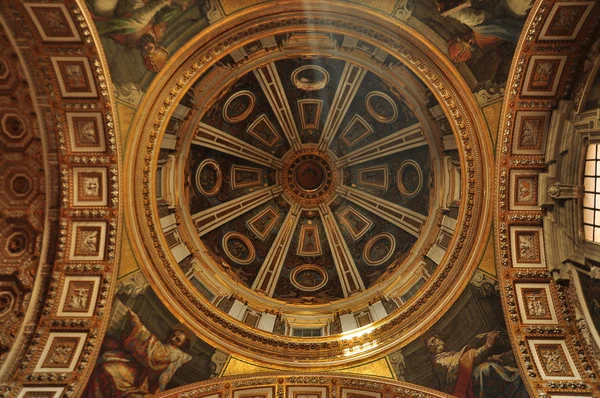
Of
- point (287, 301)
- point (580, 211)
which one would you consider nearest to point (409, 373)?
point (287, 301)

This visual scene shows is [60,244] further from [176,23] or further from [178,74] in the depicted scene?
[176,23]

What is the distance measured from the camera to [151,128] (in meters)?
12.7

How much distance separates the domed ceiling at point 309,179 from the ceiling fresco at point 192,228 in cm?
135

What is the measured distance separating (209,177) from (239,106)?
3.01m

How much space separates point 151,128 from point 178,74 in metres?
1.70

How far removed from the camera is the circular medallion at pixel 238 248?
702 inches

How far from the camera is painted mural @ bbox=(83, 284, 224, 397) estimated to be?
1241 centimetres

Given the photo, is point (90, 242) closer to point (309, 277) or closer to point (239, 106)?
point (239, 106)

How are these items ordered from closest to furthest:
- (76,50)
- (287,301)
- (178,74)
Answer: (76,50), (178,74), (287,301)

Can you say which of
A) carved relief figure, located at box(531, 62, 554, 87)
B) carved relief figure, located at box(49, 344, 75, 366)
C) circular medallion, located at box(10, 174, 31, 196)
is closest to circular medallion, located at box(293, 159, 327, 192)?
carved relief figure, located at box(531, 62, 554, 87)

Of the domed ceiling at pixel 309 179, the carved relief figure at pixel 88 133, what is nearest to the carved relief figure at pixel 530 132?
the domed ceiling at pixel 309 179

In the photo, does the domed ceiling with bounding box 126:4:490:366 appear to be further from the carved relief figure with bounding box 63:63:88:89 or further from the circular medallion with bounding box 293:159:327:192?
the carved relief figure with bounding box 63:63:88:89

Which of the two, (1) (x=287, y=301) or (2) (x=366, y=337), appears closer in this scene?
(2) (x=366, y=337)

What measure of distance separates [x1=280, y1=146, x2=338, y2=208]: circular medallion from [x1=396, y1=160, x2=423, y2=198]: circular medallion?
3.00m
